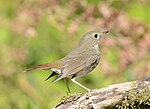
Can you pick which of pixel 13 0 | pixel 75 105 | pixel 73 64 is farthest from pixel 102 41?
pixel 13 0

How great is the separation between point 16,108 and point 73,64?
1.15 m

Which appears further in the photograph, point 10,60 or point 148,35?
point 10,60

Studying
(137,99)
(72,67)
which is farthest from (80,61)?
(137,99)

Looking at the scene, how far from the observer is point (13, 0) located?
9.18m

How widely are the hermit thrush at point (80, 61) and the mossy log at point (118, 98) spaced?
76cm

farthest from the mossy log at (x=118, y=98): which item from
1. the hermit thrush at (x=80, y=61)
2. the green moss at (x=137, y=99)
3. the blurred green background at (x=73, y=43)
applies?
the blurred green background at (x=73, y=43)

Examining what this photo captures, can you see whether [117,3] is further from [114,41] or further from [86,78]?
[86,78]

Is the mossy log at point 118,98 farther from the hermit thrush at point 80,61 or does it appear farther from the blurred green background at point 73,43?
the blurred green background at point 73,43

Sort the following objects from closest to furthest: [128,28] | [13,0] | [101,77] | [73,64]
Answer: [73,64] < [128,28] < [101,77] < [13,0]

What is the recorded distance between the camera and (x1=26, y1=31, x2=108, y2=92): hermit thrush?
563 centimetres

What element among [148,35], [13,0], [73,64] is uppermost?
[13,0]

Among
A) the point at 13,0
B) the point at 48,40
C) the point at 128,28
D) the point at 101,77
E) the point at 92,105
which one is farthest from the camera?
the point at 13,0

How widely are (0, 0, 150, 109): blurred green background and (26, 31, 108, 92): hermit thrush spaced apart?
45 cm

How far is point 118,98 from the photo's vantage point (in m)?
4.59
